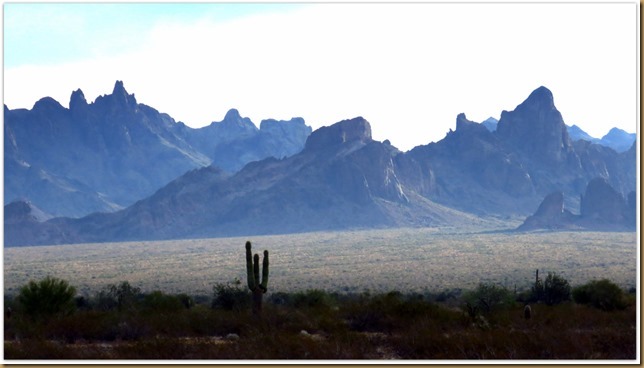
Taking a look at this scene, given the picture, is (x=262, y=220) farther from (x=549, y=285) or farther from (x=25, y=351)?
(x=25, y=351)

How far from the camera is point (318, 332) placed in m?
21.7

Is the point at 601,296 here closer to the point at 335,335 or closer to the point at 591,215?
the point at 335,335

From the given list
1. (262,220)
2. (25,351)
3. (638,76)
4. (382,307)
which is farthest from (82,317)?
(262,220)

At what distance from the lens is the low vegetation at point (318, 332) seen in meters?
17.0

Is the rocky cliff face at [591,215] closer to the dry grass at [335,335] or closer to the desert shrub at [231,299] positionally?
the desert shrub at [231,299]

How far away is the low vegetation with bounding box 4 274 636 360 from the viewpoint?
1705 cm

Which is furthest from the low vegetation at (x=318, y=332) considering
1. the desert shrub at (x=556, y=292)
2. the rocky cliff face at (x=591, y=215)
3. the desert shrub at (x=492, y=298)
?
the rocky cliff face at (x=591, y=215)

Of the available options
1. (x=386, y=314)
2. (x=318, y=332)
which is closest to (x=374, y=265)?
(x=386, y=314)

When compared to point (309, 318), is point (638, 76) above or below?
above

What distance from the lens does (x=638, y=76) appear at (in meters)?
15.6

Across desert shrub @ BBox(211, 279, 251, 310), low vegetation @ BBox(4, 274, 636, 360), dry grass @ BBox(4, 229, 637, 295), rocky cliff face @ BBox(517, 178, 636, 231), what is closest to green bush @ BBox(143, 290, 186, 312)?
low vegetation @ BBox(4, 274, 636, 360)

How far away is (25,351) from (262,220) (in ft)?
591

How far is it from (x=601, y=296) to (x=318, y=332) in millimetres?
13364

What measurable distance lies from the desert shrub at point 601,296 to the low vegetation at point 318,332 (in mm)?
75
